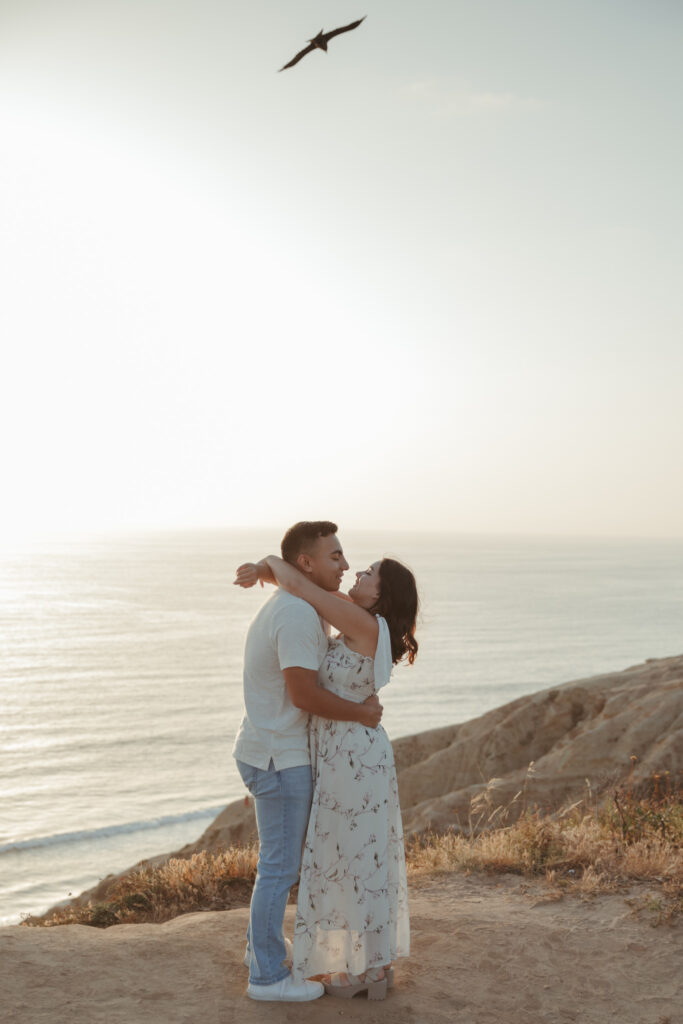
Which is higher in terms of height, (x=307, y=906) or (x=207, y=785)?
(x=307, y=906)

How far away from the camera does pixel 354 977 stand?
191 inches

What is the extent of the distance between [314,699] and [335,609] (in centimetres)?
48

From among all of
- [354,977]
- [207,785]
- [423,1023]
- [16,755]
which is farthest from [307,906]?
[16,755]

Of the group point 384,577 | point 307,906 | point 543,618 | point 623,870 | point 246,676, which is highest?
point 384,577

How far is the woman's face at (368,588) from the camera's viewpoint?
4.78m

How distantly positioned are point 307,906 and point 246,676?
1.30m

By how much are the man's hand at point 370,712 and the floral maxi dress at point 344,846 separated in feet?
0.12

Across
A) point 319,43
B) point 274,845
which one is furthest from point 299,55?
point 274,845

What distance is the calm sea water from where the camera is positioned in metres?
24.8

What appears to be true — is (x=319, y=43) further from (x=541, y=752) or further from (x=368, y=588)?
(x=541, y=752)

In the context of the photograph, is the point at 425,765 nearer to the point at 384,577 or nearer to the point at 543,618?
the point at 384,577

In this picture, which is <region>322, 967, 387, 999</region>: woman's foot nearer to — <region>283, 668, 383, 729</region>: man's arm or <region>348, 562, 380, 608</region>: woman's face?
<region>283, 668, 383, 729</region>: man's arm

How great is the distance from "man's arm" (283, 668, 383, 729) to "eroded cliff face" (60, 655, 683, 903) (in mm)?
7567

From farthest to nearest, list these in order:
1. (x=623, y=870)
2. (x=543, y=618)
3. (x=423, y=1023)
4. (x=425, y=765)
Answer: (x=543, y=618)
(x=425, y=765)
(x=623, y=870)
(x=423, y=1023)
